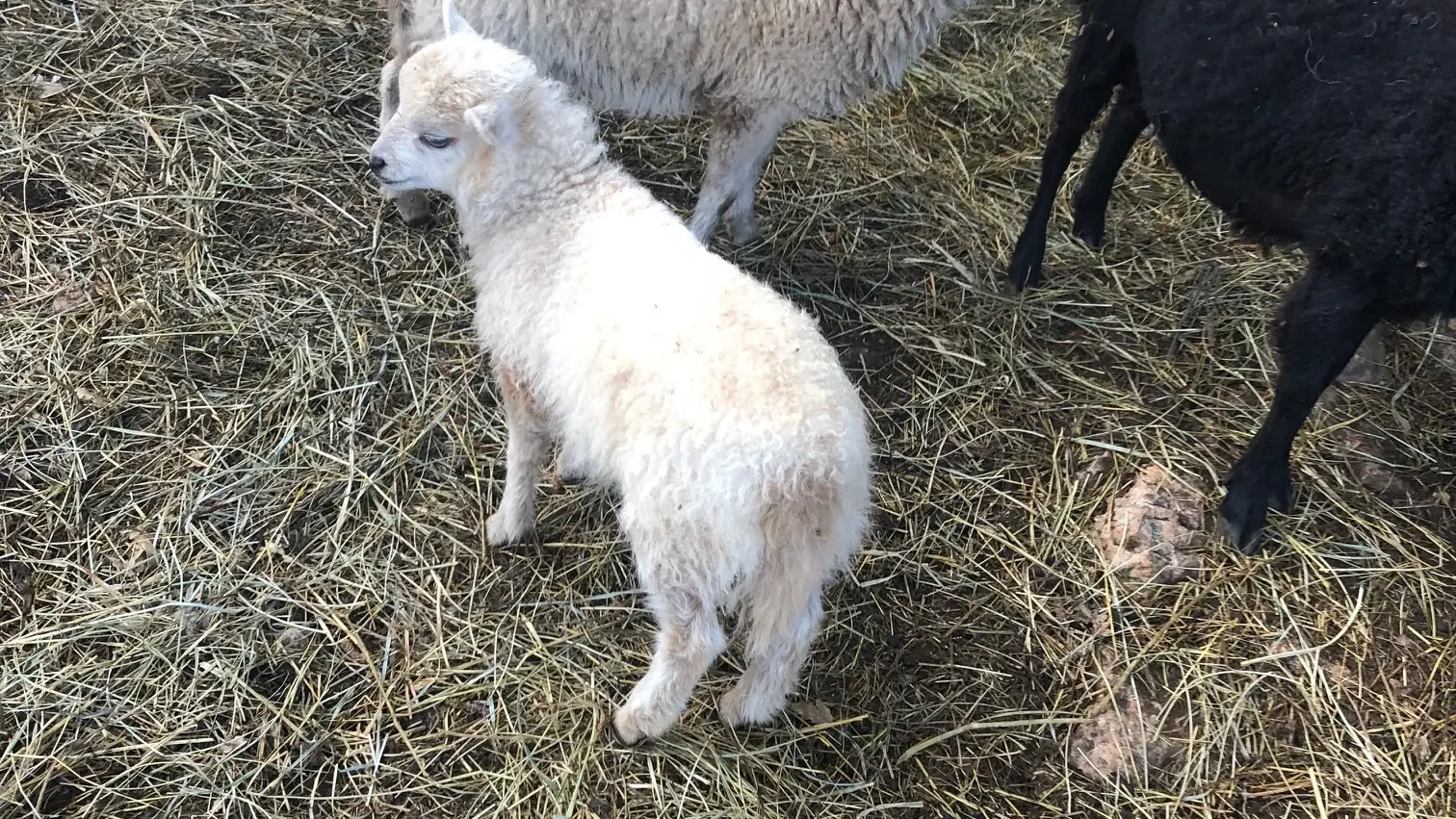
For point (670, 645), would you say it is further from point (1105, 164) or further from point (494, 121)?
point (1105, 164)

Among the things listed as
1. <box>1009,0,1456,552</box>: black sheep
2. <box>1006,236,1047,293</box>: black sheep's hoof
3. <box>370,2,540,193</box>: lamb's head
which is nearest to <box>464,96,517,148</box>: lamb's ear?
<box>370,2,540,193</box>: lamb's head

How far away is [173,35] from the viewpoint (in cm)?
419

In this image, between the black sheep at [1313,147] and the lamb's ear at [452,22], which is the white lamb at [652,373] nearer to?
the lamb's ear at [452,22]

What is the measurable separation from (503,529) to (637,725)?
0.79 m

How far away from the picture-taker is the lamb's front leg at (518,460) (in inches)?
98.4

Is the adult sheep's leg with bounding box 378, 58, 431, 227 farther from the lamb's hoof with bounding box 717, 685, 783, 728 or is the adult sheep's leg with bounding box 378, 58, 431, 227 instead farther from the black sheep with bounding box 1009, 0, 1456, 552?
the black sheep with bounding box 1009, 0, 1456, 552

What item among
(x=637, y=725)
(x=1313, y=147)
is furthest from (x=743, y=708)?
(x=1313, y=147)

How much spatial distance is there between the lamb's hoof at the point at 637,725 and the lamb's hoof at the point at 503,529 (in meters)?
0.67

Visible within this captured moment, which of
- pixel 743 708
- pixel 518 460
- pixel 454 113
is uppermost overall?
pixel 454 113

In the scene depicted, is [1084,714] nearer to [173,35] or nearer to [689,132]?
[689,132]

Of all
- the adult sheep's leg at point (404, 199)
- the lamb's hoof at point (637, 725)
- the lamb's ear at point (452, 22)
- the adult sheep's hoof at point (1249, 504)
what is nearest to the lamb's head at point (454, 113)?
the lamb's ear at point (452, 22)

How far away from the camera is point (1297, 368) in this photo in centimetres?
272

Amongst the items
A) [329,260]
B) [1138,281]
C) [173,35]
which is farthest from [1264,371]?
[173,35]

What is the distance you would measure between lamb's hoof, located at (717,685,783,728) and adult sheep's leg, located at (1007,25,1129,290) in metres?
2.20
